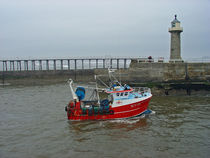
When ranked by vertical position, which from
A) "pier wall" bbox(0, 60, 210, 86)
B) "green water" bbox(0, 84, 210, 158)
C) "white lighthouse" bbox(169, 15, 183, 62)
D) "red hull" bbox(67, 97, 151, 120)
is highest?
"white lighthouse" bbox(169, 15, 183, 62)

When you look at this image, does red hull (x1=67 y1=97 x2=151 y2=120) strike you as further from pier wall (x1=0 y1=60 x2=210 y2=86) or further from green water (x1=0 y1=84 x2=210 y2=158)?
pier wall (x1=0 y1=60 x2=210 y2=86)

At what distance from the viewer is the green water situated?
1008 cm

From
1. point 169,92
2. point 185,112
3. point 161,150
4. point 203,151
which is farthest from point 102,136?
point 169,92

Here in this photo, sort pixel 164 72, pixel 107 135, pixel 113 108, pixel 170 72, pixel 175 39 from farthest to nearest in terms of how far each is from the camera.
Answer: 1. pixel 175 39
2. pixel 164 72
3. pixel 170 72
4. pixel 113 108
5. pixel 107 135

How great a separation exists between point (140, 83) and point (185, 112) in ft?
33.1

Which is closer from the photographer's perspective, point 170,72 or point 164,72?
point 170,72

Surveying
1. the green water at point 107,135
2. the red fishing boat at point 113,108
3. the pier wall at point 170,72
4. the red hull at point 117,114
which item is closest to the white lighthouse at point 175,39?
the pier wall at point 170,72

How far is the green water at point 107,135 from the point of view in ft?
33.1

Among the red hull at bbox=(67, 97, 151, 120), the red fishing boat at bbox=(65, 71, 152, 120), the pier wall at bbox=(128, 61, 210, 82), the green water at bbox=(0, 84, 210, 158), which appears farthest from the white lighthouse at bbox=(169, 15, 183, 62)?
the red hull at bbox=(67, 97, 151, 120)

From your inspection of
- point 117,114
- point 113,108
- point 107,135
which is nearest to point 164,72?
point 117,114

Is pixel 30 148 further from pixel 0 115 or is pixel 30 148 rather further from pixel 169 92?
pixel 169 92

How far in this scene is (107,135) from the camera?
12.4 meters

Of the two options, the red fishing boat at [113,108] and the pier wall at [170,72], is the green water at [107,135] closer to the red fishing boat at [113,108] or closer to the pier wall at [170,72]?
the red fishing boat at [113,108]

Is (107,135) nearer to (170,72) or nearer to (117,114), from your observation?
(117,114)
